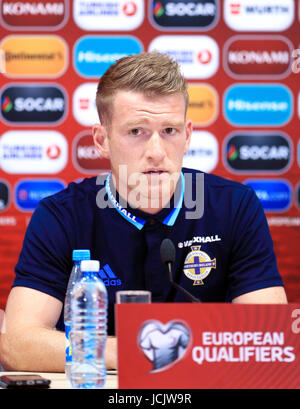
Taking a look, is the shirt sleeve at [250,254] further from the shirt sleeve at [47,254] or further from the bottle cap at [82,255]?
the bottle cap at [82,255]

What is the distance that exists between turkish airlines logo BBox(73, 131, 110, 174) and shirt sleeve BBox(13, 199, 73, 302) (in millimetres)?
1152

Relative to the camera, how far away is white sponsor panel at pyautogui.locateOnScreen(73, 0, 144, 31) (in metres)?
3.09

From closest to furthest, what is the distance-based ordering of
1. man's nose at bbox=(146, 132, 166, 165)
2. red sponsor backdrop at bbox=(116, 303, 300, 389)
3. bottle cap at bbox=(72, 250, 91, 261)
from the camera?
red sponsor backdrop at bbox=(116, 303, 300, 389), bottle cap at bbox=(72, 250, 91, 261), man's nose at bbox=(146, 132, 166, 165)

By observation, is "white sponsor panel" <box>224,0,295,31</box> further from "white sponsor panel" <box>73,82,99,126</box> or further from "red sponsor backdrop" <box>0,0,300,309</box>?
"white sponsor panel" <box>73,82,99,126</box>

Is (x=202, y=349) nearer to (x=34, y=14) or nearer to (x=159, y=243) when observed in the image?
(x=159, y=243)

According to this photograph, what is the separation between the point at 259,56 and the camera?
3.14m

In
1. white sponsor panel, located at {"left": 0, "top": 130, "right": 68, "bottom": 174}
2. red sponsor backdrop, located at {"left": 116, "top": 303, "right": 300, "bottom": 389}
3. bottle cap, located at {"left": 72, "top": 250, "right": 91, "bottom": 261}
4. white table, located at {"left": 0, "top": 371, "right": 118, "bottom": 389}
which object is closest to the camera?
red sponsor backdrop, located at {"left": 116, "top": 303, "right": 300, "bottom": 389}

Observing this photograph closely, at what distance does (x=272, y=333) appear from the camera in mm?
1131

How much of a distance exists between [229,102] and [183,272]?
4.81 ft

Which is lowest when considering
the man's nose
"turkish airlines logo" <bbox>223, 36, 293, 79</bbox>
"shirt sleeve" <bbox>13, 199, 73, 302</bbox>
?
"shirt sleeve" <bbox>13, 199, 73, 302</bbox>

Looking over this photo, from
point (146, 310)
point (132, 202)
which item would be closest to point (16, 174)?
point (132, 202)

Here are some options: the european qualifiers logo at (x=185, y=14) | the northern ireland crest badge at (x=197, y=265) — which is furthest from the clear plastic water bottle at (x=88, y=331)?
the european qualifiers logo at (x=185, y=14)

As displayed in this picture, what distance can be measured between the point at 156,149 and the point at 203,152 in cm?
138

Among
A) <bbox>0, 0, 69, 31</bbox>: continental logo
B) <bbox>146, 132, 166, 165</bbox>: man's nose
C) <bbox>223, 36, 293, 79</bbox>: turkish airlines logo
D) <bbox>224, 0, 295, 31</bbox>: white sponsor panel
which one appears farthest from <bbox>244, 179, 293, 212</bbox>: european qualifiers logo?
<bbox>146, 132, 166, 165</bbox>: man's nose
